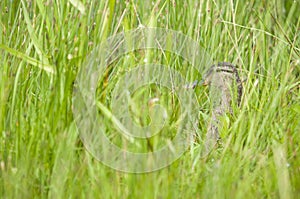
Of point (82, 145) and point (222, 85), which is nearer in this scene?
point (82, 145)

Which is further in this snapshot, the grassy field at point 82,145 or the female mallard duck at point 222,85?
the female mallard duck at point 222,85

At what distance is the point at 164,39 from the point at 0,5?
1011 mm

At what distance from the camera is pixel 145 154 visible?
2.16 meters

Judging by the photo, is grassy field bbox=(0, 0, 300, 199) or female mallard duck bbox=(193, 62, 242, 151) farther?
female mallard duck bbox=(193, 62, 242, 151)

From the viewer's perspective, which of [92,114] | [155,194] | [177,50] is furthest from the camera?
[177,50]

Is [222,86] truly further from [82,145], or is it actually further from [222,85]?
[82,145]

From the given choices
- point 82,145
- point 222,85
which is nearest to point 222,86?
point 222,85

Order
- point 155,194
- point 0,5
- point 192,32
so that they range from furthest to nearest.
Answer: point 0,5 → point 192,32 → point 155,194

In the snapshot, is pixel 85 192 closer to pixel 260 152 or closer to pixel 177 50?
pixel 260 152

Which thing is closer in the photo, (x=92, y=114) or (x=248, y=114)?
(x=92, y=114)

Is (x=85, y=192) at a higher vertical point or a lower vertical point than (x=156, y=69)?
lower

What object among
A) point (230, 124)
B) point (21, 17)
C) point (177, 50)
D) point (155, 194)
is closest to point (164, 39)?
point (177, 50)

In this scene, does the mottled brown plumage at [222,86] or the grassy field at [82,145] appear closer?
the grassy field at [82,145]

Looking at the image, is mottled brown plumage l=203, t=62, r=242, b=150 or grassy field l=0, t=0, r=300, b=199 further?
mottled brown plumage l=203, t=62, r=242, b=150
